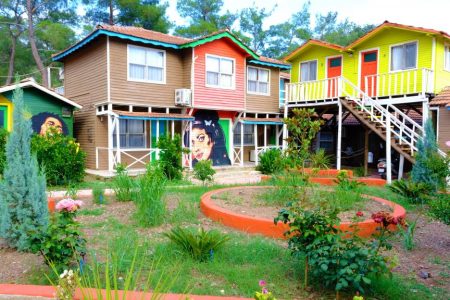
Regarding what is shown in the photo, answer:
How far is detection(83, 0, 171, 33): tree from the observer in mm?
27219

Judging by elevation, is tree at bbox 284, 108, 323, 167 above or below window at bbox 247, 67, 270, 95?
below

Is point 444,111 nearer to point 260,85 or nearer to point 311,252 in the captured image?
point 260,85

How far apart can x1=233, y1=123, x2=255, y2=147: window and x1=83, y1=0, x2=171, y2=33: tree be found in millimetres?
12667

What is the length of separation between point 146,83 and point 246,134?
6.56m

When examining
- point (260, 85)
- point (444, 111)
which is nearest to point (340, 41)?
point (260, 85)

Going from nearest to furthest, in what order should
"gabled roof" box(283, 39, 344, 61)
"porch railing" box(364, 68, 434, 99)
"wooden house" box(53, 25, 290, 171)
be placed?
1. "wooden house" box(53, 25, 290, 171)
2. "porch railing" box(364, 68, 434, 99)
3. "gabled roof" box(283, 39, 344, 61)

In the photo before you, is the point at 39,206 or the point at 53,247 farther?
the point at 39,206

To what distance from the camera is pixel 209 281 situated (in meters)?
3.77

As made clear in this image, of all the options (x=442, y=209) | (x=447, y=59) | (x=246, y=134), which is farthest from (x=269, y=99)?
(x=442, y=209)

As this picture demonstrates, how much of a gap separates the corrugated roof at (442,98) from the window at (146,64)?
35.3 feet

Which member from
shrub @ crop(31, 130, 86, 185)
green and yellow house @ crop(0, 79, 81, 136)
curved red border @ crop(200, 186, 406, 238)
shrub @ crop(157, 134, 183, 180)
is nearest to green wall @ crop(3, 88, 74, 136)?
green and yellow house @ crop(0, 79, 81, 136)

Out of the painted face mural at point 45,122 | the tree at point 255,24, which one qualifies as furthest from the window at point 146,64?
the tree at point 255,24

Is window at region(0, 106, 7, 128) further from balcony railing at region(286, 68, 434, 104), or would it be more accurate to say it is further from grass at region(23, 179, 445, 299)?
balcony railing at region(286, 68, 434, 104)

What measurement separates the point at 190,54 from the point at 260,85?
188 inches
